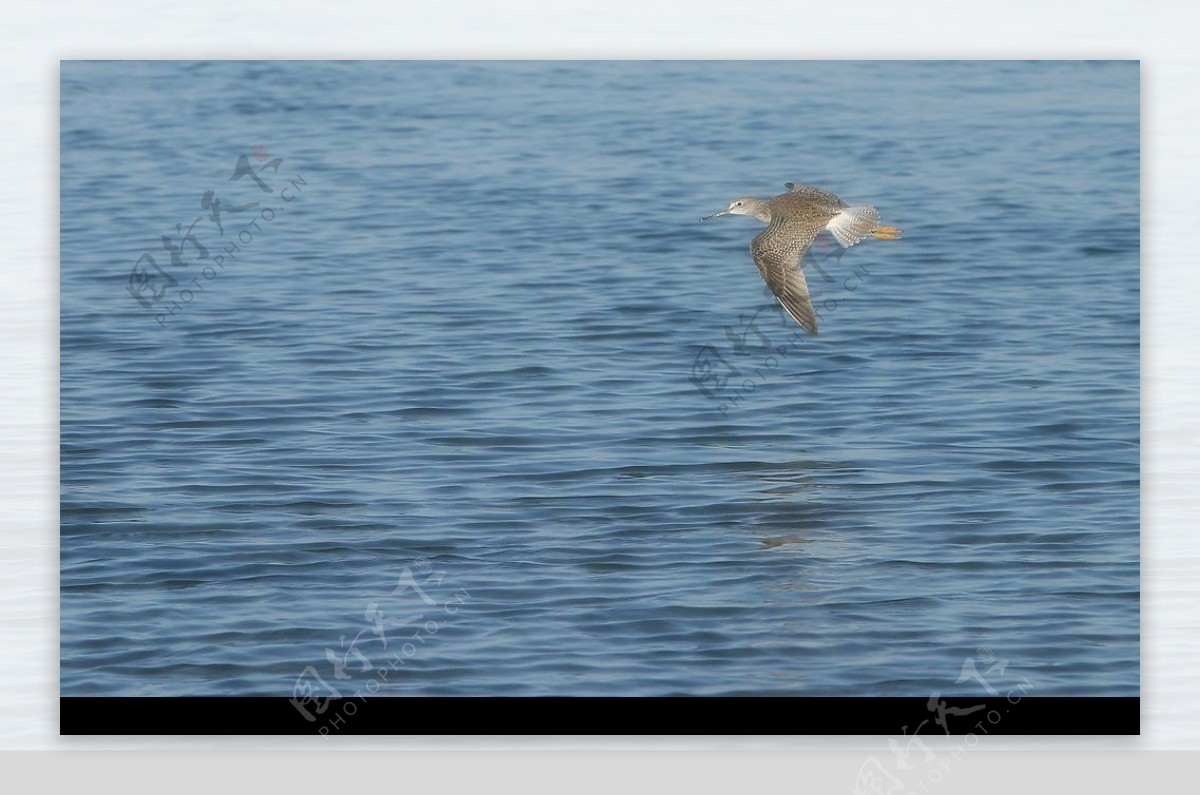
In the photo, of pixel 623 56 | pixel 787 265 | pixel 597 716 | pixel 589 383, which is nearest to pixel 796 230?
pixel 787 265

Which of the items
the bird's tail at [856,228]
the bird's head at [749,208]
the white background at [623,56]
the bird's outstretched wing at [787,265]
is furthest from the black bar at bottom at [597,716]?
the bird's head at [749,208]

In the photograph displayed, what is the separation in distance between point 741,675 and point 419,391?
212 centimetres

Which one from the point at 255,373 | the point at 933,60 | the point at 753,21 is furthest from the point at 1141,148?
the point at 255,373

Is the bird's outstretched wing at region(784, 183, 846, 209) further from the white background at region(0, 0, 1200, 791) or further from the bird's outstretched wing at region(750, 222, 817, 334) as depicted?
the white background at region(0, 0, 1200, 791)

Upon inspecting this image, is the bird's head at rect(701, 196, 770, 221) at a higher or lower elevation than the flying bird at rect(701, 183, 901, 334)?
higher

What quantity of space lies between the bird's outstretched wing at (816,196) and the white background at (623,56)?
4.84 feet

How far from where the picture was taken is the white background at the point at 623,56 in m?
7.07

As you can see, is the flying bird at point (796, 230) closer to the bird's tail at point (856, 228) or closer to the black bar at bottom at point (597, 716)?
the bird's tail at point (856, 228)

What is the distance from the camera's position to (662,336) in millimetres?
9344

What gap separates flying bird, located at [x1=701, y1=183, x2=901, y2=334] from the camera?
28.2ft

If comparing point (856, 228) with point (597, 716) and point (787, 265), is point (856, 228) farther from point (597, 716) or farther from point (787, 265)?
point (597, 716)

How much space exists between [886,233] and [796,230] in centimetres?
48

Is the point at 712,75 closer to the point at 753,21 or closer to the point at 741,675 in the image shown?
the point at 753,21

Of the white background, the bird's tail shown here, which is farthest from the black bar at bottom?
the bird's tail
